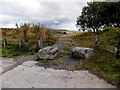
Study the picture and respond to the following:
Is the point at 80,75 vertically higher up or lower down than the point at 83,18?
lower down

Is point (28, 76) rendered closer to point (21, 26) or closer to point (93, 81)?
point (93, 81)

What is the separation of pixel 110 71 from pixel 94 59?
1.42 metres

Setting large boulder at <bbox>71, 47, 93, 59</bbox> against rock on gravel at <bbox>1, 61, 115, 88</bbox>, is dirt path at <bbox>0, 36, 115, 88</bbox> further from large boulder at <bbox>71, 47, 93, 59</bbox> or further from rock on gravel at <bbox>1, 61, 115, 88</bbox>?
large boulder at <bbox>71, 47, 93, 59</bbox>

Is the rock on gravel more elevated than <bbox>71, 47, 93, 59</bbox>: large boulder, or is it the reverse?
<bbox>71, 47, 93, 59</bbox>: large boulder

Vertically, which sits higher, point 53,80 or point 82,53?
point 82,53

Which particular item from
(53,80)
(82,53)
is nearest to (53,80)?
(53,80)

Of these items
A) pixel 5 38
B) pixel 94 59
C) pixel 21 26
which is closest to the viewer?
pixel 94 59

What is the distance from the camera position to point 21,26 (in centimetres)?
841

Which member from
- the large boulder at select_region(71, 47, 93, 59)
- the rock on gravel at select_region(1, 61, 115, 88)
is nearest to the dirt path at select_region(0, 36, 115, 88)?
the rock on gravel at select_region(1, 61, 115, 88)

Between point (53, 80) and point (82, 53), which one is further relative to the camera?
point (82, 53)

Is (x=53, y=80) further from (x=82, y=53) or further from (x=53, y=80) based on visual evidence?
(x=82, y=53)

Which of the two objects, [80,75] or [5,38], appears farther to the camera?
[5,38]

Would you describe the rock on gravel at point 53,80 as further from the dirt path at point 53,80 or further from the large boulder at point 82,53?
the large boulder at point 82,53

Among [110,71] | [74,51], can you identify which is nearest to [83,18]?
[74,51]
